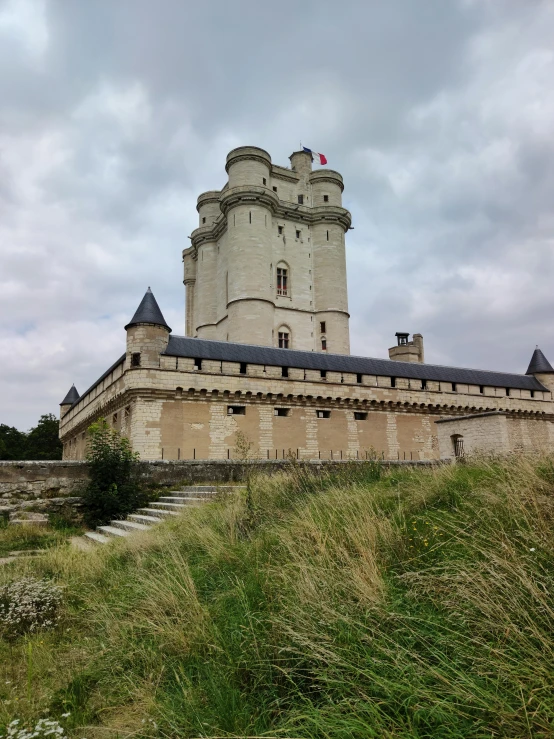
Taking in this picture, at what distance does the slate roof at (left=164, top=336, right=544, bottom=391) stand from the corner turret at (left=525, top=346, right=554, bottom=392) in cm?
46

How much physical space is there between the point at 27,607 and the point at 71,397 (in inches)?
1273

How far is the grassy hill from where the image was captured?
2.13 m

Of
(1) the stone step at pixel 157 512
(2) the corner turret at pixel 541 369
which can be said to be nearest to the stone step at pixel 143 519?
(1) the stone step at pixel 157 512

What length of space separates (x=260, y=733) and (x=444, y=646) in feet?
3.09

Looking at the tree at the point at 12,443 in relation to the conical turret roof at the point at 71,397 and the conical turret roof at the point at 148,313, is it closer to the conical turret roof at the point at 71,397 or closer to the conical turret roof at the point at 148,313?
Answer: the conical turret roof at the point at 71,397

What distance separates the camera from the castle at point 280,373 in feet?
66.0

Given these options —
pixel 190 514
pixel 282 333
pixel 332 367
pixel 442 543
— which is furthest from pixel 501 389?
pixel 442 543

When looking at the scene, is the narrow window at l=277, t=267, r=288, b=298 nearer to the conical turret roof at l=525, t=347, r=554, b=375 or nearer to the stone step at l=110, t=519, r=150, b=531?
the conical turret roof at l=525, t=347, r=554, b=375

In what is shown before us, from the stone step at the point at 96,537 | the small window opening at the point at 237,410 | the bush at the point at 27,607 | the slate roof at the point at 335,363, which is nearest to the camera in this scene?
the bush at the point at 27,607

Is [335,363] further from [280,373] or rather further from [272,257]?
[272,257]

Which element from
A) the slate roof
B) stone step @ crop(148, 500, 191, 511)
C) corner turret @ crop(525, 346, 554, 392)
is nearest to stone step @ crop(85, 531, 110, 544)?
stone step @ crop(148, 500, 191, 511)

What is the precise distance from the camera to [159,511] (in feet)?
30.3

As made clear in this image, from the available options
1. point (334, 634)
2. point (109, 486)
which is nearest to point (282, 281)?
point (109, 486)

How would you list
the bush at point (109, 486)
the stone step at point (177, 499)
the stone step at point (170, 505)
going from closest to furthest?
the stone step at point (170, 505) → the stone step at point (177, 499) → the bush at point (109, 486)
